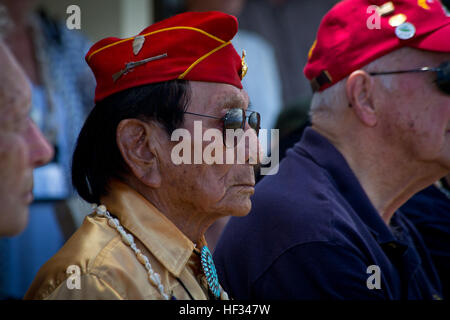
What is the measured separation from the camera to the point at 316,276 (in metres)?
2.24

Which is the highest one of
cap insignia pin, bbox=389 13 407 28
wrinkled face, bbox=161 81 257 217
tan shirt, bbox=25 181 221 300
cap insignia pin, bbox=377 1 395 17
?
cap insignia pin, bbox=377 1 395 17

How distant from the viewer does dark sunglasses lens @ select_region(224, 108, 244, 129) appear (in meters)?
2.16

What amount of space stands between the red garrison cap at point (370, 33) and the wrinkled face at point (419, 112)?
0.27ft

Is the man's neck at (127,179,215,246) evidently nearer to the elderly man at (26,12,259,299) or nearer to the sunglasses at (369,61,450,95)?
the elderly man at (26,12,259,299)

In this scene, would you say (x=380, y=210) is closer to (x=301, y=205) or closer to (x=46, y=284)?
(x=301, y=205)

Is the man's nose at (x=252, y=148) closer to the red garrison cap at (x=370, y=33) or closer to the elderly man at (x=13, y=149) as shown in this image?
the red garrison cap at (x=370, y=33)

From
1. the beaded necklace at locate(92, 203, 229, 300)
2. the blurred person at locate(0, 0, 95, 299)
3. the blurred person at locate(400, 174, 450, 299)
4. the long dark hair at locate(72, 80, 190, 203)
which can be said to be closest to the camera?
the beaded necklace at locate(92, 203, 229, 300)

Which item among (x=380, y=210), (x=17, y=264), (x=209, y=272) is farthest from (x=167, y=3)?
(x=209, y=272)

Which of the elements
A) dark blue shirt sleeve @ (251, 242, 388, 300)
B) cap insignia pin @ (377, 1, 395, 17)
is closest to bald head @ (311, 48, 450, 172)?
cap insignia pin @ (377, 1, 395, 17)

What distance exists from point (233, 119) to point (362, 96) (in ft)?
3.12

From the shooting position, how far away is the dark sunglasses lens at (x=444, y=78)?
2.72 metres

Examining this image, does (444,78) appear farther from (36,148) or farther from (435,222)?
(36,148)

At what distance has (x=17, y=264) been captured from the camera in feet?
11.2

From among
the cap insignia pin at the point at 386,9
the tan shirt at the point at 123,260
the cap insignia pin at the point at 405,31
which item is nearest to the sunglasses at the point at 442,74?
the cap insignia pin at the point at 405,31
